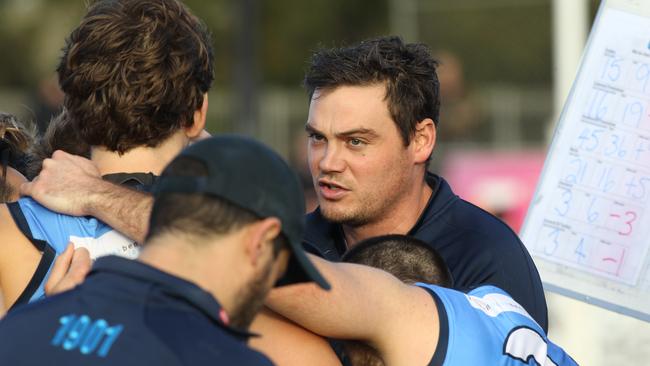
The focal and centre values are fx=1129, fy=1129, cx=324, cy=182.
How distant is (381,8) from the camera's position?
23.7 m

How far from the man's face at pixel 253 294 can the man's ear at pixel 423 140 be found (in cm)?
205

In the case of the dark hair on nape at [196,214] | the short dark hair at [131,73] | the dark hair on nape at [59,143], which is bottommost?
the dark hair on nape at [59,143]

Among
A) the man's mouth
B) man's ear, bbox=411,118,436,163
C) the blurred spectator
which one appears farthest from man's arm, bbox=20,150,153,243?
the blurred spectator

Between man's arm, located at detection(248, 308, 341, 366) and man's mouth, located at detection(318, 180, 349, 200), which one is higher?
man's mouth, located at detection(318, 180, 349, 200)

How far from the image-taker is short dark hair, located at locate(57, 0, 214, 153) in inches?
114

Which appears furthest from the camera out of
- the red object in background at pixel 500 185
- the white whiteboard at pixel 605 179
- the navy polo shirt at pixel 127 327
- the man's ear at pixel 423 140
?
the red object in background at pixel 500 185

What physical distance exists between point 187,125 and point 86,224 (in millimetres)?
375

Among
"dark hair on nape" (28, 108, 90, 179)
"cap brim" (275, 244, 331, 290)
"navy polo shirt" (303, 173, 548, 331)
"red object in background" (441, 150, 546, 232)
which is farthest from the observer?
"red object in background" (441, 150, 546, 232)

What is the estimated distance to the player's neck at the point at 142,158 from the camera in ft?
9.76

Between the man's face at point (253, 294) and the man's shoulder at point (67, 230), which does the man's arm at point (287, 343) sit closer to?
the man's shoulder at point (67, 230)

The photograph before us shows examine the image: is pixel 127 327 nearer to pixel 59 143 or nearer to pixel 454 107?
pixel 59 143

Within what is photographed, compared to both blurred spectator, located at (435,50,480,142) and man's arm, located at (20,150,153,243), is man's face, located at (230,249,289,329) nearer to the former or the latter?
man's arm, located at (20,150,153,243)

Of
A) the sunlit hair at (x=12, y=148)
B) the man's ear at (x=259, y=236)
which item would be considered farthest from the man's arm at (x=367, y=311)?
the sunlit hair at (x=12, y=148)

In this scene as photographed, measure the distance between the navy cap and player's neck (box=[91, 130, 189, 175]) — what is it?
2.70 ft
